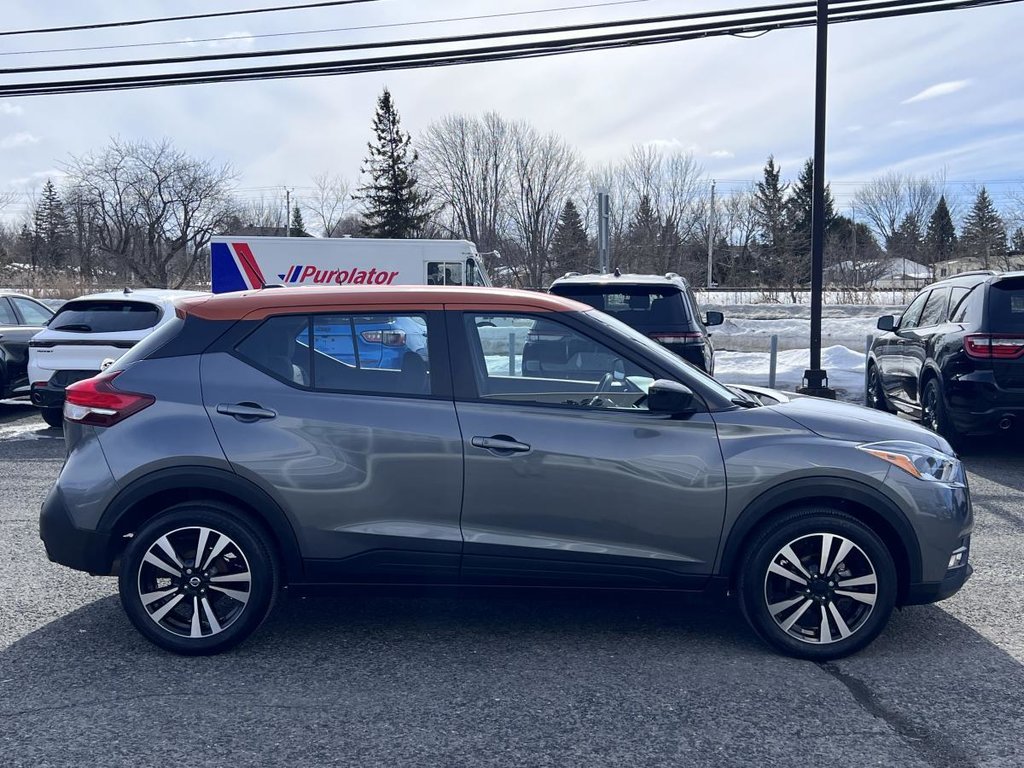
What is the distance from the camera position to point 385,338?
4.35 m

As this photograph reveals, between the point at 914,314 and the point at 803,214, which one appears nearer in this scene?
the point at 914,314

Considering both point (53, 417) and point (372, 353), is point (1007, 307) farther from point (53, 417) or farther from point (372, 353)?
point (53, 417)

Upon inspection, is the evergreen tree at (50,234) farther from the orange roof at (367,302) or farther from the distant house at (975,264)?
the orange roof at (367,302)

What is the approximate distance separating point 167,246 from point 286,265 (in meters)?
36.5

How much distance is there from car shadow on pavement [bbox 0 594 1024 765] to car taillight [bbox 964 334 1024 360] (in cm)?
452

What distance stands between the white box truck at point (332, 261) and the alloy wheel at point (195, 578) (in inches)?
703

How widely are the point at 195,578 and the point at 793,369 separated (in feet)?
46.6

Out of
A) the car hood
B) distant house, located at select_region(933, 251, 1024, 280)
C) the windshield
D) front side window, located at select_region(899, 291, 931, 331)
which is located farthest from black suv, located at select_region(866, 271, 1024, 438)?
distant house, located at select_region(933, 251, 1024, 280)

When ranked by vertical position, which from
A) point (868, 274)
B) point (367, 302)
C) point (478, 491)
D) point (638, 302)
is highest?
point (868, 274)

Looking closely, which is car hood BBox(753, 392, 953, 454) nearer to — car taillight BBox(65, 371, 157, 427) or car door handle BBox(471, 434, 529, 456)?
car door handle BBox(471, 434, 529, 456)

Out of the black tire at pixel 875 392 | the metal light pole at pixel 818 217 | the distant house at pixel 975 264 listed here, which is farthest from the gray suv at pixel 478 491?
the distant house at pixel 975 264

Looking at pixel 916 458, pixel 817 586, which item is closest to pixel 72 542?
pixel 817 586

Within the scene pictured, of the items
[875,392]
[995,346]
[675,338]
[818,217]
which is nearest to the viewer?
[995,346]

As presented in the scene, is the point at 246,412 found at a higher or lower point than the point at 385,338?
lower
